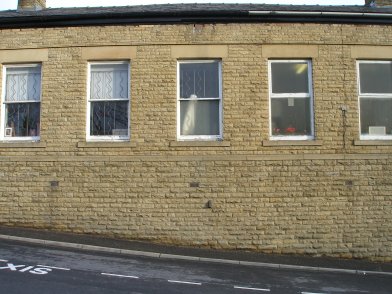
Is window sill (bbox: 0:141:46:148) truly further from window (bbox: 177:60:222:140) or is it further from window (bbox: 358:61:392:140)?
window (bbox: 358:61:392:140)

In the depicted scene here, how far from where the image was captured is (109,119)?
9750 mm

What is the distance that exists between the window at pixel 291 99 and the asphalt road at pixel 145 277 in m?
3.21

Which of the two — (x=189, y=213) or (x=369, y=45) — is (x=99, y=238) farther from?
(x=369, y=45)

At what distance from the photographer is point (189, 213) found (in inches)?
361

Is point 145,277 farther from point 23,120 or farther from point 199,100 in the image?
point 23,120

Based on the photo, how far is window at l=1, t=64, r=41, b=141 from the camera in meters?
9.91

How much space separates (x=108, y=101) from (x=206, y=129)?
92.7 inches

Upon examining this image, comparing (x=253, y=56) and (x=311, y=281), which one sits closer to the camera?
(x=311, y=281)

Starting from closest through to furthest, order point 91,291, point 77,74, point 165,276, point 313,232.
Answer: point 91,291 < point 165,276 < point 313,232 < point 77,74

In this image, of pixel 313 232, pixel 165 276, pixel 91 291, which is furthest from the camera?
pixel 313 232

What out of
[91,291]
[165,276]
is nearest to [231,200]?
[165,276]

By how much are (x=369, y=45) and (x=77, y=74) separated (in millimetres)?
6679

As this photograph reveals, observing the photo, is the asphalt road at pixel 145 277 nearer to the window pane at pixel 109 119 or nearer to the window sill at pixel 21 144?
the window sill at pixel 21 144

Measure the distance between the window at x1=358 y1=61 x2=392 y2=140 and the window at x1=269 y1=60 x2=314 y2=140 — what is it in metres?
1.20
